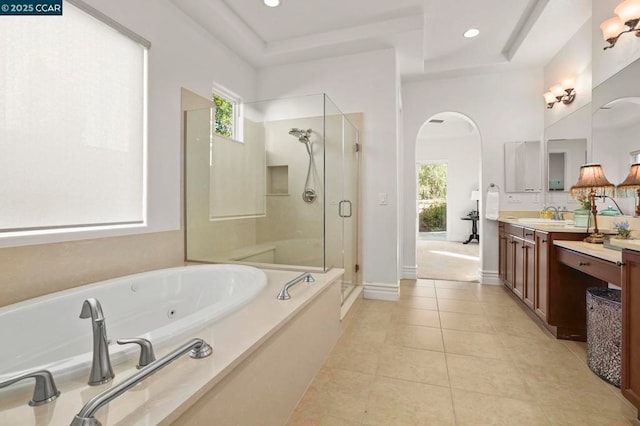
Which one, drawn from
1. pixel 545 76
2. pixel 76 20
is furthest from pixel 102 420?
pixel 545 76

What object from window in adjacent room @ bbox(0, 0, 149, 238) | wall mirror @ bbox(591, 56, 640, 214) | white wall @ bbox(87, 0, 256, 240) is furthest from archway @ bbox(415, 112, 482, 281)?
window in adjacent room @ bbox(0, 0, 149, 238)

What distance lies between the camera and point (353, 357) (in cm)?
198

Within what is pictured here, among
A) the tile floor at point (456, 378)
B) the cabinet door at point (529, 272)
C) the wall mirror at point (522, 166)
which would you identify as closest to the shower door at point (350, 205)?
the tile floor at point (456, 378)

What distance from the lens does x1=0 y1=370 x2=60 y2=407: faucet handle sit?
72cm

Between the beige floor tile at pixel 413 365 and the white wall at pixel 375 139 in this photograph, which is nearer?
the beige floor tile at pixel 413 365

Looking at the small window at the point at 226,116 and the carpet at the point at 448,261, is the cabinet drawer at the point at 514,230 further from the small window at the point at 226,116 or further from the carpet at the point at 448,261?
the small window at the point at 226,116

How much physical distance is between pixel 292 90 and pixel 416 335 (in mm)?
2920

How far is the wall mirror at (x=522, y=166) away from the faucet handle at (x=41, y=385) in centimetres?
432

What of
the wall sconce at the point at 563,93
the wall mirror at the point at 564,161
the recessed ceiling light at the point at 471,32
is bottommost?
the wall mirror at the point at 564,161

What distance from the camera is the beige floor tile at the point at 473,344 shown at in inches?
80.0

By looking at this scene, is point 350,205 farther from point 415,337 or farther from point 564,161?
point 564,161

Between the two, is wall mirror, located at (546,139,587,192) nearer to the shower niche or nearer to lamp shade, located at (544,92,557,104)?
lamp shade, located at (544,92,557,104)

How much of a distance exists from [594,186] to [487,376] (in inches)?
62.6

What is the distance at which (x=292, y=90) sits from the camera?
3488mm
